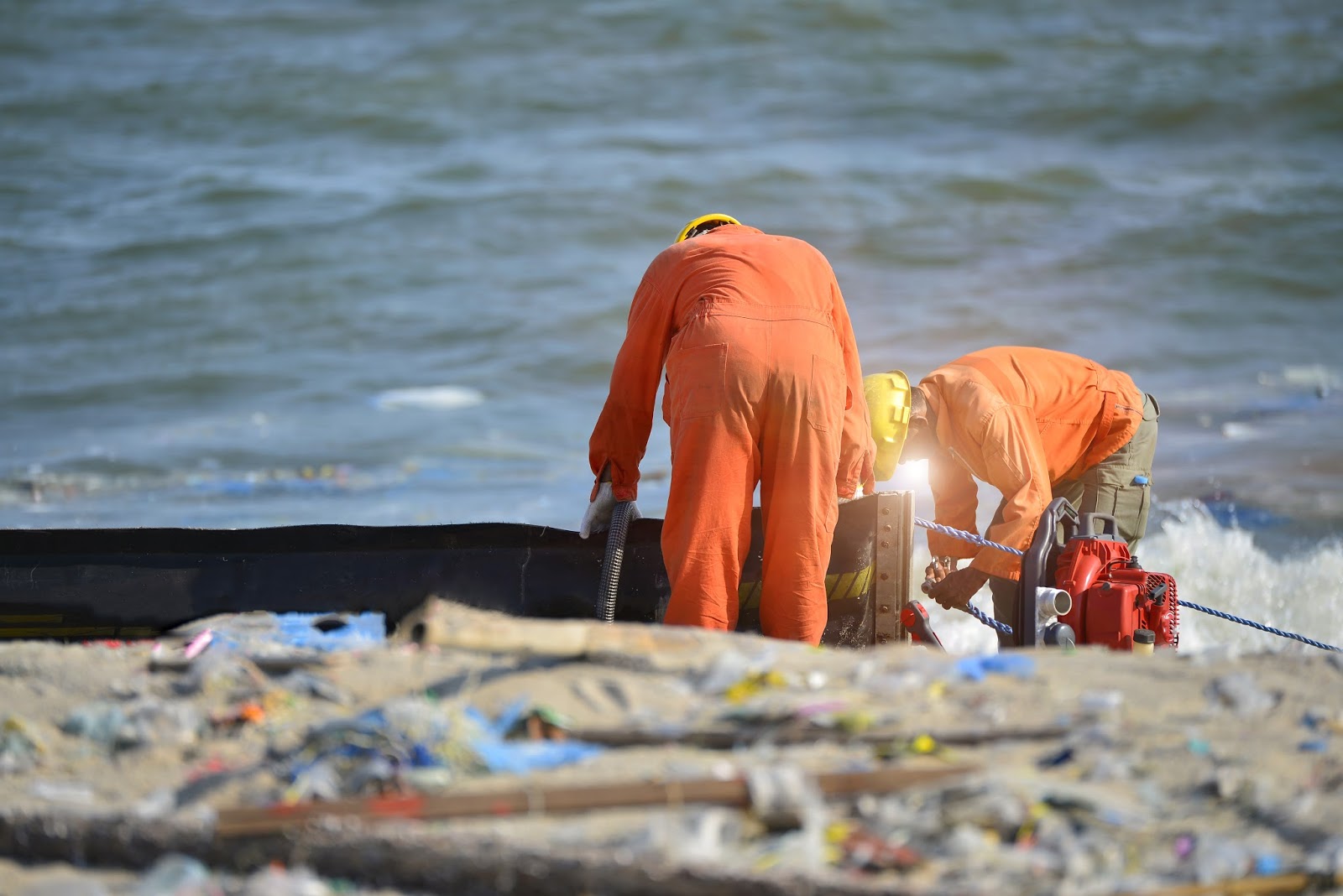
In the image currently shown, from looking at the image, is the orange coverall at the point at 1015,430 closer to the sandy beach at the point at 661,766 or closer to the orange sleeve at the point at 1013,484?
the orange sleeve at the point at 1013,484

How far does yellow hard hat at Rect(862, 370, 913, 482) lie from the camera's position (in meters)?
4.56

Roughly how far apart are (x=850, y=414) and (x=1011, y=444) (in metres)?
0.71

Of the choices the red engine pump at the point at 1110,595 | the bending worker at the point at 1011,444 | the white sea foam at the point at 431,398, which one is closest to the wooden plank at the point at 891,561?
the bending worker at the point at 1011,444

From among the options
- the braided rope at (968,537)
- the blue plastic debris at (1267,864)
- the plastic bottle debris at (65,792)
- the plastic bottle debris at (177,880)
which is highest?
the braided rope at (968,537)

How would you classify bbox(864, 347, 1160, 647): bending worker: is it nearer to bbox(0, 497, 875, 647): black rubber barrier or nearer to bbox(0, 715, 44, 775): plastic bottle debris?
bbox(0, 497, 875, 647): black rubber barrier

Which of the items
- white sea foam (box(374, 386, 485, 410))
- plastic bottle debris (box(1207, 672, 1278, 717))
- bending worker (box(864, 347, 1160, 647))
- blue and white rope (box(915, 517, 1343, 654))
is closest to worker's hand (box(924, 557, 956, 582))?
bending worker (box(864, 347, 1160, 647))

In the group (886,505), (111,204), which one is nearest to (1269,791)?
(886,505)

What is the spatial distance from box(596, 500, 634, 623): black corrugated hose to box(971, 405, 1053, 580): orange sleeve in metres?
1.33

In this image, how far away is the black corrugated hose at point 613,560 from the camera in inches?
169

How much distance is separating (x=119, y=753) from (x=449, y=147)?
1859 centimetres

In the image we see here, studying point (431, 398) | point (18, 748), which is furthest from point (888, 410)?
point (431, 398)

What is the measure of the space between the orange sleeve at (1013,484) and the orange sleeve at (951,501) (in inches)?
13.4

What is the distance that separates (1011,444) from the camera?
455cm

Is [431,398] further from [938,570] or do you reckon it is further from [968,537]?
[968,537]
